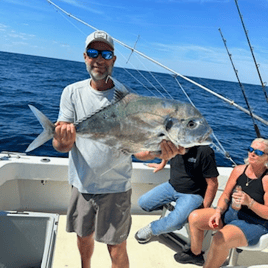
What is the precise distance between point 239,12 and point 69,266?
3.69m

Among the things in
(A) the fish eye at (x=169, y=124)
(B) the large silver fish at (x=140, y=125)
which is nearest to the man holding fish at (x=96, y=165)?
(B) the large silver fish at (x=140, y=125)

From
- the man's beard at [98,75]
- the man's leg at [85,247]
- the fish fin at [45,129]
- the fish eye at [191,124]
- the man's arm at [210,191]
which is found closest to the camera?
the fish eye at [191,124]

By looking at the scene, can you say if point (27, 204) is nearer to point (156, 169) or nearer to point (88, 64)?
point (156, 169)

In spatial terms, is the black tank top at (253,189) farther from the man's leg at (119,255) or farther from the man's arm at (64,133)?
the man's arm at (64,133)

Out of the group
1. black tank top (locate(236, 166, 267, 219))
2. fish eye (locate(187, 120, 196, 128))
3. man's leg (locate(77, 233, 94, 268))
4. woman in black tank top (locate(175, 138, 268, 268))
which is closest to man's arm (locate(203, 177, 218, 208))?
woman in black tank top (locate(175, 138, 268, 268))

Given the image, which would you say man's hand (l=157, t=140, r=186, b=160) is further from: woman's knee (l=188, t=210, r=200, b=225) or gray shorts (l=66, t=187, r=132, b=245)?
woman's knee (l=188, t=210, r=200, b=225)

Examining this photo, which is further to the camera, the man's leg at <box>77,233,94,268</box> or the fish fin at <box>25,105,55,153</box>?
the man's leg at <box>77,233,94,268</box>

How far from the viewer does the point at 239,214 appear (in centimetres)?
256

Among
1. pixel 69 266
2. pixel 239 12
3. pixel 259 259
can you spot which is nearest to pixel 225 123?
pixel 239 12

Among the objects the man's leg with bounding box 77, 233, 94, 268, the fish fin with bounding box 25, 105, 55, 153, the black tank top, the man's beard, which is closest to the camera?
the fish fin with bounding box 25, 105, 55, 153

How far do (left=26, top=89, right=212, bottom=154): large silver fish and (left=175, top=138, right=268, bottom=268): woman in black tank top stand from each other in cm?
123

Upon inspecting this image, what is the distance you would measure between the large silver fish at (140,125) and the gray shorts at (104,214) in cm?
48

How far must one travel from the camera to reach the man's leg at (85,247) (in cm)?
213

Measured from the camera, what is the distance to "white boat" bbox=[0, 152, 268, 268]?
2.83 meters
